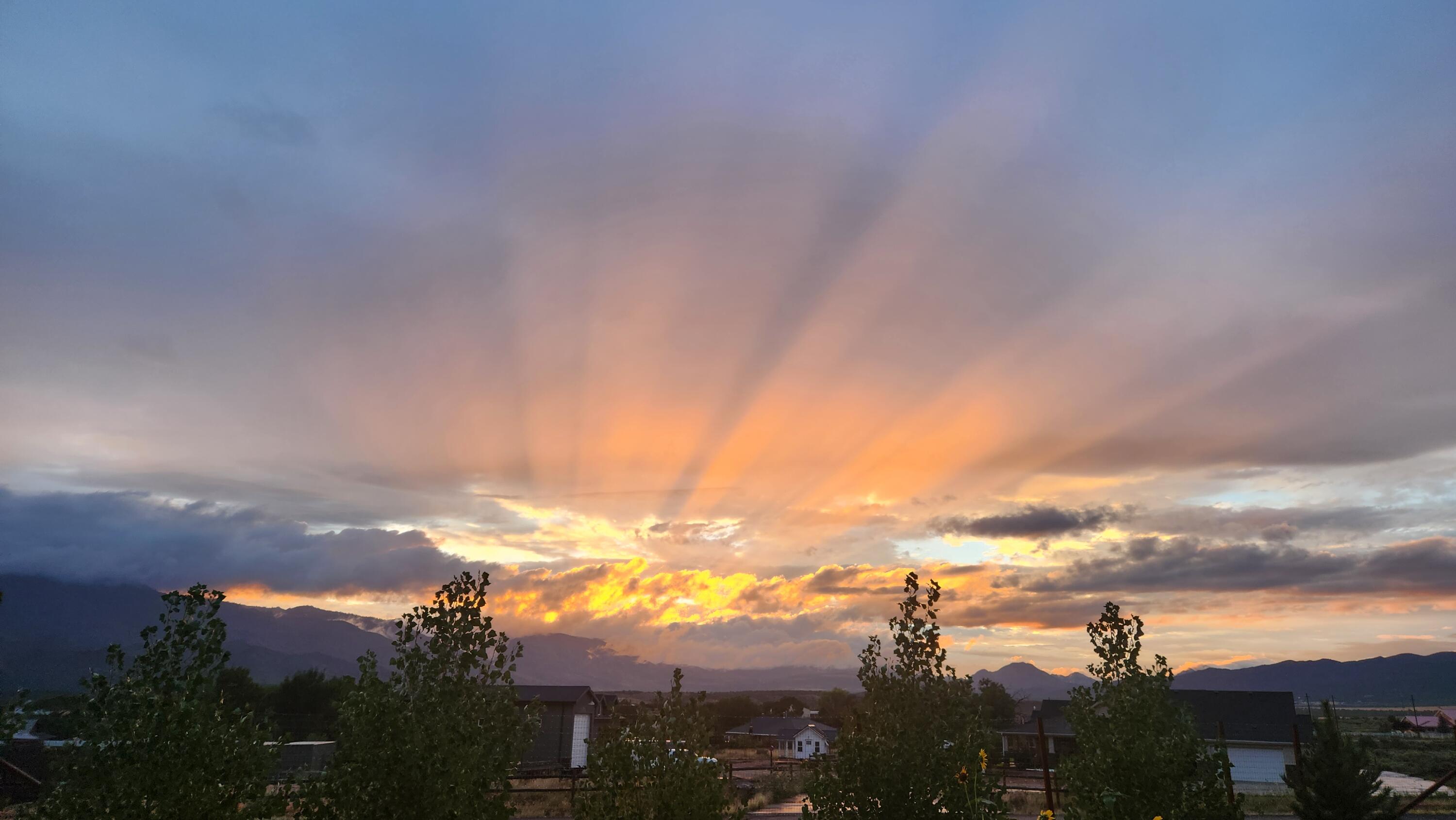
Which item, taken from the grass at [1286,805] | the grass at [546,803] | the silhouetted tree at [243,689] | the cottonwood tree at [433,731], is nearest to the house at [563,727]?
the grass at [546,803]

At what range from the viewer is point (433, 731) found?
718 cm

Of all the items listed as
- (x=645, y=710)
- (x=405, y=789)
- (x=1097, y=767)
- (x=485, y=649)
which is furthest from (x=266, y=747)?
(x=1097, y=767)

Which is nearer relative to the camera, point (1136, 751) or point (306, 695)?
point (1136, 751)

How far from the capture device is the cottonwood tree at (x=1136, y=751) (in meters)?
10.7

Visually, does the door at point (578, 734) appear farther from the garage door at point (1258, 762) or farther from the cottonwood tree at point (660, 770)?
the cottonwood tree at point (660, 770)

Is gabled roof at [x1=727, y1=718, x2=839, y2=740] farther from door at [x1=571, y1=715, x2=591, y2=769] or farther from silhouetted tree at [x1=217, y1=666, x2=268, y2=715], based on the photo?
silhouetted tree at [x1=217, y1=666, x2=268, y2=715]

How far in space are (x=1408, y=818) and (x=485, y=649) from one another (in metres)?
36.4

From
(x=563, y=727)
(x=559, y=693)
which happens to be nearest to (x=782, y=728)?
(x=559, y=693)

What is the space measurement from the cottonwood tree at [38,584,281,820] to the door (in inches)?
2262

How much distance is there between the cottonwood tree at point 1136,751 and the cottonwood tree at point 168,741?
995cm

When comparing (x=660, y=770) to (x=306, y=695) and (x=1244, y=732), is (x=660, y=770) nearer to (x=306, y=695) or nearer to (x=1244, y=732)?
(x=306, y=695)

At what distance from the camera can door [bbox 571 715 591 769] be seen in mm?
60812

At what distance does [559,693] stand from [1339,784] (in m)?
55.3

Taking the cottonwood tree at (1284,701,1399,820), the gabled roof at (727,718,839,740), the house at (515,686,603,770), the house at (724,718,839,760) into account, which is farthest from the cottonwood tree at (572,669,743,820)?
the gabled roof at (727,718,839,740)
